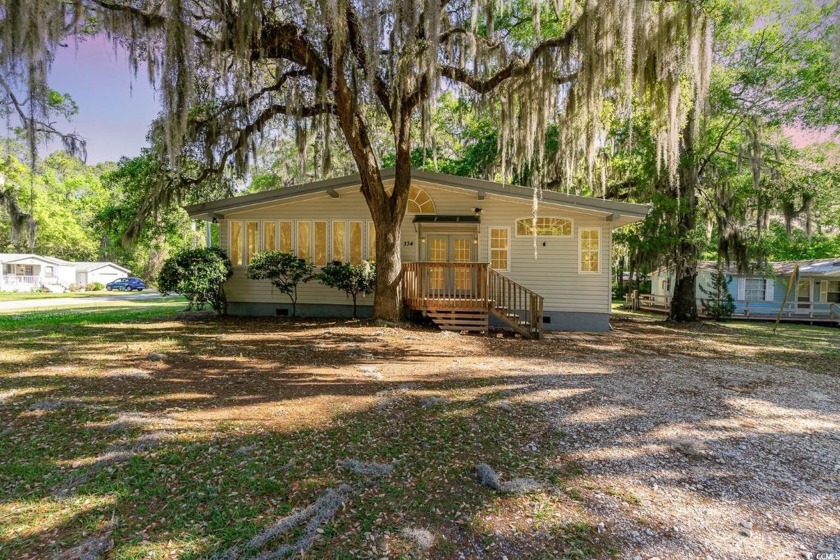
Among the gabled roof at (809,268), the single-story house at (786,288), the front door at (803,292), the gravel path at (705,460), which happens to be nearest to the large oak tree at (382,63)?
the gravel path at (705,460)

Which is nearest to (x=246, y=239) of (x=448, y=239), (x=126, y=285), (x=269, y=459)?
(x=448, y=239)

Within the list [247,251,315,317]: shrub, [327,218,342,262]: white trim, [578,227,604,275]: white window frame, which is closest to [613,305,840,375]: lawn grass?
[578,227,604,275]: white window frame

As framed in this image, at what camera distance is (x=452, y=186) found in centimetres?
1070

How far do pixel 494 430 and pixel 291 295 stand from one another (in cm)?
917

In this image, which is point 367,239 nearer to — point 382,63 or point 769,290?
point 382,63

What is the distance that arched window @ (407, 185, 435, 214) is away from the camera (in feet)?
36.3

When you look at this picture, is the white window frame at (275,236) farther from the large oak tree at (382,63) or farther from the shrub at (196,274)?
the large oak tree at (382,63)

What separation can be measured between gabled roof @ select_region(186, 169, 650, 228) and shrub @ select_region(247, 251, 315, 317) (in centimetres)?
172

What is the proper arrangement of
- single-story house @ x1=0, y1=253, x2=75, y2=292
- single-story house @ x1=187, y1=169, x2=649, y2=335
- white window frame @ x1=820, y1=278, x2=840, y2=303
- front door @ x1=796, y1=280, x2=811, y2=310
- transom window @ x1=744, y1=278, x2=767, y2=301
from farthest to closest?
single-story house @ x1=0, y1=253, x2=75, y2=292 → transom window @ x1=744, y1=278, x2=767, y2=301 → front door @ x1=796, y1=280, x2=811, y2=310 → white window frame @ x1=820, y1=278, x2=840, y2=303 → single-story house @ x1=187, y1=169, x2=649, y2=335

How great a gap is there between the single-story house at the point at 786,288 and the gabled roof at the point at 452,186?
957 centimetres

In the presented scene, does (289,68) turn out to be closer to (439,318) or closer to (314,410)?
(439,318)

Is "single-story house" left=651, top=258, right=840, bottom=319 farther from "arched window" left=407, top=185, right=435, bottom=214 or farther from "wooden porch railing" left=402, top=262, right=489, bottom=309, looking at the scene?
"arched window" left=407, top=185, right=435, bottom=214

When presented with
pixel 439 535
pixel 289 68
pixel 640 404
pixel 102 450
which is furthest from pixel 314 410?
pixel 289 68

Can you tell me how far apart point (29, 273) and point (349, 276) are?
42.5m
